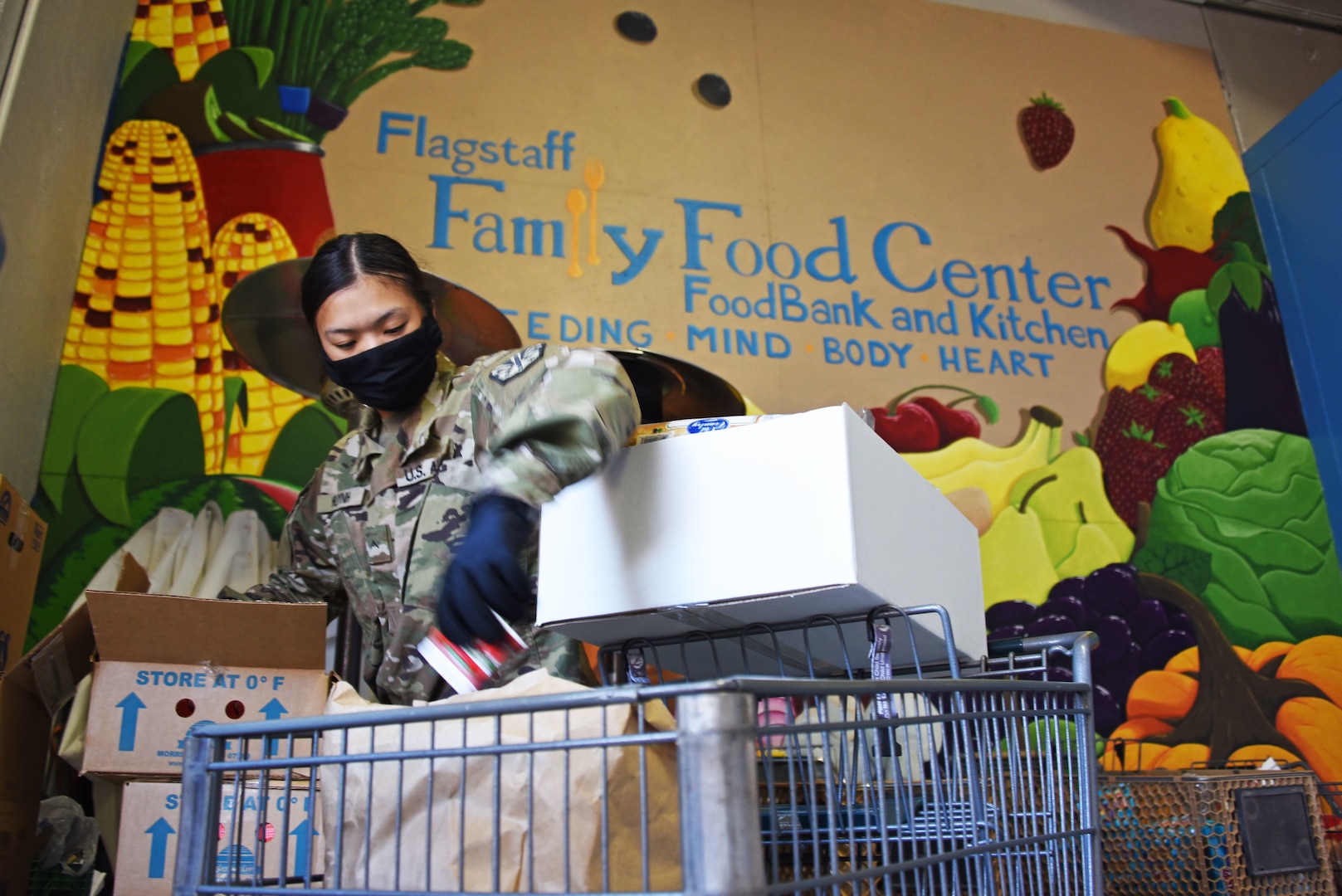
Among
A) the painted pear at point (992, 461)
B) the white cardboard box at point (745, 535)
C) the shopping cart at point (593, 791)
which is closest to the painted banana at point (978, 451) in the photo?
the painted pear at point (992, 461)

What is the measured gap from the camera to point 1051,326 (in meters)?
3.28

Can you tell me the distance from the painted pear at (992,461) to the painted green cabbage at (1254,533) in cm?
39

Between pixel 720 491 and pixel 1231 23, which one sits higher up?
pixel 1231 23

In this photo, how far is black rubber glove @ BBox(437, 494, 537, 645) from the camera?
3.23 feet

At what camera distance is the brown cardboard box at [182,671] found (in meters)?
1.38

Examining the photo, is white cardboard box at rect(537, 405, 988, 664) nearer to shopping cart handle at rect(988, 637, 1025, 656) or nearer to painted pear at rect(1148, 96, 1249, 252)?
shopping cart handle at rect(988, 637, 1025, 656)

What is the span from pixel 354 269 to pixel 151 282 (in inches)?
46.8

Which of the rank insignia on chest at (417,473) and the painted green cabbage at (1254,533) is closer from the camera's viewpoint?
the rank insignia on chest at (417,473)

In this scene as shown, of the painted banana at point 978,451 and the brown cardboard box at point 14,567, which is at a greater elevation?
the painted banana at point 978,451

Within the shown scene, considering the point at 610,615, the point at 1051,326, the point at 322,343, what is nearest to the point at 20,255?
the point at 322,343

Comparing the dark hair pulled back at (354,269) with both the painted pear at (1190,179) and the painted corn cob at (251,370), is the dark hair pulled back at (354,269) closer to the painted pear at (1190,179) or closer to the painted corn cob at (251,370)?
the painted corn cob at (251,370)

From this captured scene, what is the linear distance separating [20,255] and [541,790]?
1.78 m

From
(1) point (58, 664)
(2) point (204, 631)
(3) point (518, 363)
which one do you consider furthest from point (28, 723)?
(3) point (518, 363)

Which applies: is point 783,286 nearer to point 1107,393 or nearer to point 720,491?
point 1107,393
